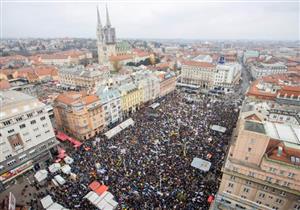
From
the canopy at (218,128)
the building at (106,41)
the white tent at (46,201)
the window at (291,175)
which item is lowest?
the canopy at (218,128)

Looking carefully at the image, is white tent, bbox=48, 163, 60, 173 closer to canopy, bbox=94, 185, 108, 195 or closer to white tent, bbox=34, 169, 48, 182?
white tent, bbox=34, 169, 48, 182

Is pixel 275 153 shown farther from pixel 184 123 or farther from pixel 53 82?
pixel 53 82

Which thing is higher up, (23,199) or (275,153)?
(275,153)

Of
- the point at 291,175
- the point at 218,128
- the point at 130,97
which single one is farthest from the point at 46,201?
the point at 218,128

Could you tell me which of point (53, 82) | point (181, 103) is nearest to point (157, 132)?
point (181, 103)

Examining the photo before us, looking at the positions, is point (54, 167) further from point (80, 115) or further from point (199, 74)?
point (199, 74)

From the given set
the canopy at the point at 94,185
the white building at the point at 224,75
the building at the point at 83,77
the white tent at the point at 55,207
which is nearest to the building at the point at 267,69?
the white building at the point at 224,75

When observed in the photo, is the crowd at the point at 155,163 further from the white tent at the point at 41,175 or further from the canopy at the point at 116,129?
the white tent at the point at 41,175
